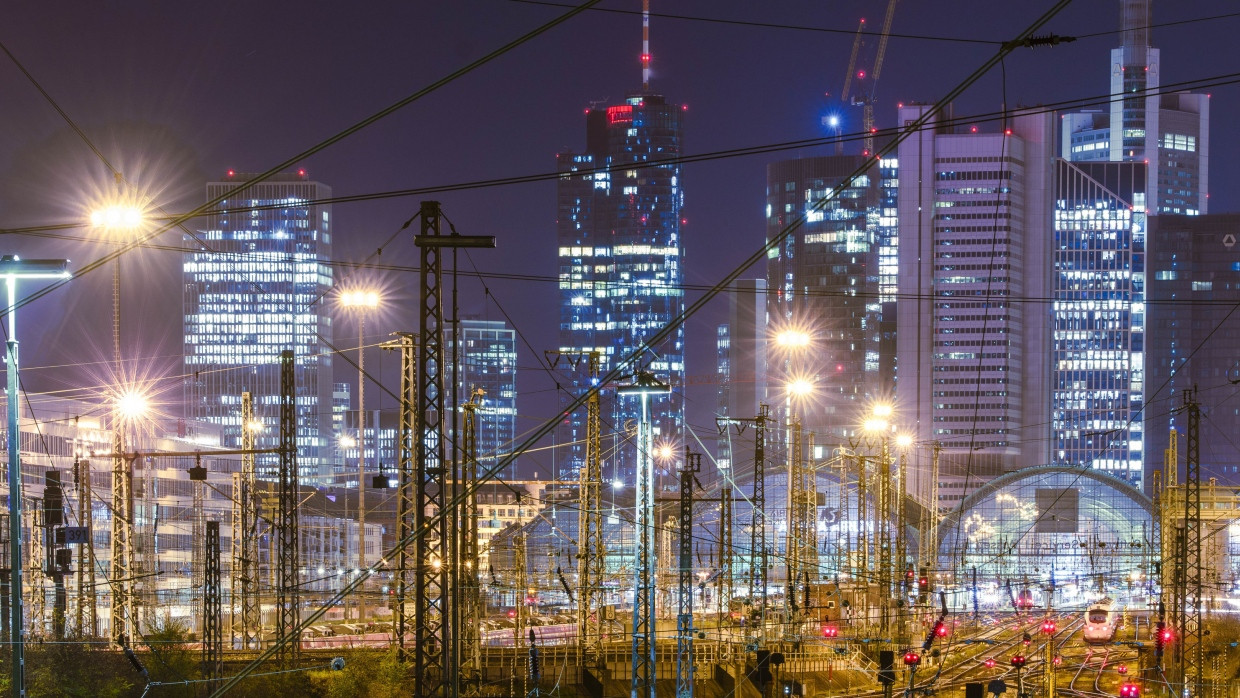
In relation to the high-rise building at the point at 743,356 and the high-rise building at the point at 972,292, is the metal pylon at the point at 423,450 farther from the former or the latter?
the high-rise building at the point at 743,356

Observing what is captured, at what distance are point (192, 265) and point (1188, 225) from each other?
10509cm

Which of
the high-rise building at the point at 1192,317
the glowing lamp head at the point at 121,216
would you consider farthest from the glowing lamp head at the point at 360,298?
the high-rise building at the point at 1192,317

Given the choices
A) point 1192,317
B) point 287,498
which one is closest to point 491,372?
point 1192,317

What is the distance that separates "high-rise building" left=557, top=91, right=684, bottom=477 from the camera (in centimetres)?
18088

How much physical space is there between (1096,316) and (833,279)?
3335 centimetres

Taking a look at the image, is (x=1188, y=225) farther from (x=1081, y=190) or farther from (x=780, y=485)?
(x=780, y=485)

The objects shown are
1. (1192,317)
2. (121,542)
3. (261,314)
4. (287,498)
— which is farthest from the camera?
(1192,317)

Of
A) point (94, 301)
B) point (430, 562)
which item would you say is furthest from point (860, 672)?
point (94, 301)

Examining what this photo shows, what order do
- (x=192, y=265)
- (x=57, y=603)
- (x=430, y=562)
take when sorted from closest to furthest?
(x=430, y=562) < (x=57, y=603) < (x=192, y=265)

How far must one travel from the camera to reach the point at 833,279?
517 ft

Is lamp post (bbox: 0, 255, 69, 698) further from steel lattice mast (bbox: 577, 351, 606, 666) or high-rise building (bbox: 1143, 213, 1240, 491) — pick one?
high-rise building (bbox: 1143, 213, 1240, 491)

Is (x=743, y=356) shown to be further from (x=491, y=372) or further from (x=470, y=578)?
(x=470, y=578)

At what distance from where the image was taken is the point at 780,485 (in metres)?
79.9

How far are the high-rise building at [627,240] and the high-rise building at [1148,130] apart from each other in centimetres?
5278
